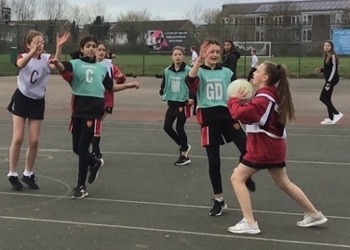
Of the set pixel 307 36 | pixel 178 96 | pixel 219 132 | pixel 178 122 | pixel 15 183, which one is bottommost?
pixel 15 183

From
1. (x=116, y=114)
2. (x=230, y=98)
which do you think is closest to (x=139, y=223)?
(x=230, y=98)

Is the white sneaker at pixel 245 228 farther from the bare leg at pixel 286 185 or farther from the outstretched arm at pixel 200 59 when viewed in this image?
the outstretched arm at pixel 200 59

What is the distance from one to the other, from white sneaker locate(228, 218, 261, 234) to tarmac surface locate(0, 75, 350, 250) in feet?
0.21

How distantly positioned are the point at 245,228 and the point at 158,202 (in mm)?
1436

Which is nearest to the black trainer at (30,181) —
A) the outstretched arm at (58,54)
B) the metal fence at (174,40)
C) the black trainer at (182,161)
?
the outstretched arm at (58,54)

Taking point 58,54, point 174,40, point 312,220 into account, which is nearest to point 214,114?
point 312,220

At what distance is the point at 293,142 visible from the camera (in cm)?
1135

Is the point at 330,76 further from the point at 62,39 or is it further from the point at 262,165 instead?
the point at 262,165

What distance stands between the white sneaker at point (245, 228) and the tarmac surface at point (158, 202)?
0.07m

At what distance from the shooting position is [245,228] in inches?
216

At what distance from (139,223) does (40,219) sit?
0.98 m

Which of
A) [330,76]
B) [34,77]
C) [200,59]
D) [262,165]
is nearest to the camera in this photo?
[262,165]

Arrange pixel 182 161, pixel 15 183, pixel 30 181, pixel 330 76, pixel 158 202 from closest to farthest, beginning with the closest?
pixel 158 202 < pixel 15 183 < pixel 30 181 < pixel 182 161 < pixel 330 76

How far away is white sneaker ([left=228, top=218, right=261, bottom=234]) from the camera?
18.0 ft
